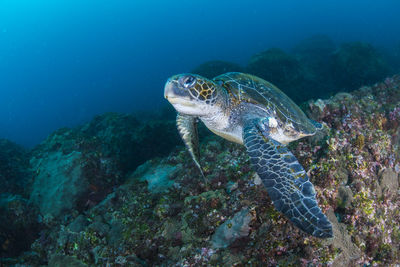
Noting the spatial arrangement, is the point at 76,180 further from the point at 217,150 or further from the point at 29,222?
the point at 217,150

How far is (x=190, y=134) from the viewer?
3984 millimetres

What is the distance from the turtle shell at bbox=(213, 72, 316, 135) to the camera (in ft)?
12.2

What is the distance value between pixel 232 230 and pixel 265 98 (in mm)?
2428

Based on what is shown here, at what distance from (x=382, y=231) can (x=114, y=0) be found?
620ft

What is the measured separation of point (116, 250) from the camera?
9.86 ft

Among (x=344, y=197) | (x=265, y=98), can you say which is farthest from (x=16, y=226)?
(x=344, y=197)

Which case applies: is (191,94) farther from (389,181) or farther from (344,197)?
(389,181)

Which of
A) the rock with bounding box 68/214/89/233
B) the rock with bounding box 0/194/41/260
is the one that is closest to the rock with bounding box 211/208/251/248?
the rock with bounding box 68/214/89/233

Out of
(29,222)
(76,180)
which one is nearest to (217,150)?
(76,180)

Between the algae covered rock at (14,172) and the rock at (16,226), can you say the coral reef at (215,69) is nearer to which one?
the algae covered rock at (14,172)

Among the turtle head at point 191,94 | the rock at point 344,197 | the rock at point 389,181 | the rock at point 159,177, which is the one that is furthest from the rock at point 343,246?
the rock at point 159,177

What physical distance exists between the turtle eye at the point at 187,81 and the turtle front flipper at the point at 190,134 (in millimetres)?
1075

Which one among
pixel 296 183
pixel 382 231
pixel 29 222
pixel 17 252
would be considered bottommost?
pixel 17 252

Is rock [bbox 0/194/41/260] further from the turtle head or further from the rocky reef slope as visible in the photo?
the turtle head
